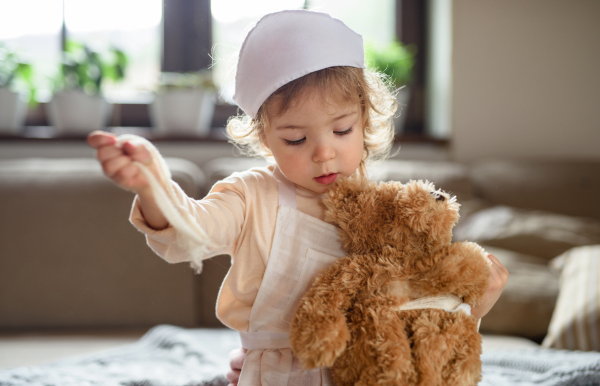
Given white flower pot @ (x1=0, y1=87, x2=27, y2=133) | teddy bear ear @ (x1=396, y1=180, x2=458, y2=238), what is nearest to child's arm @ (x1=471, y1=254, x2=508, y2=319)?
teddy bear ear @ (x1=396, y1=180, x2=458, y2=238)

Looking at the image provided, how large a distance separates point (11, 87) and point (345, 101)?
157cm

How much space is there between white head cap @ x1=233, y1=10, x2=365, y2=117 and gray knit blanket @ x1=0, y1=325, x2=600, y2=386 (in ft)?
1.87

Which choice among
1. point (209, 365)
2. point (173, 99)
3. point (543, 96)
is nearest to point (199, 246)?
point (209, 365)

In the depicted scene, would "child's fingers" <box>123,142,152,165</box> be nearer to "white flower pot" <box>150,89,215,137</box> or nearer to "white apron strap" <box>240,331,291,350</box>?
"white apron strap" <box>240,331,291,350</box>

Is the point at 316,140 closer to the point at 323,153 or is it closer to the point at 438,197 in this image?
Answer: the point at 323,153

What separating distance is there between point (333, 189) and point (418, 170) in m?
0.93

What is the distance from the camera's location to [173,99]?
1.88 meters

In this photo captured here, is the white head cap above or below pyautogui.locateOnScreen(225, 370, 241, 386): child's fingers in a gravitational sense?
above

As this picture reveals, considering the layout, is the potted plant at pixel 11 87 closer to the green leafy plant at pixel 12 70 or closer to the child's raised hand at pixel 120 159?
the green leafy plant at pixel 12 70

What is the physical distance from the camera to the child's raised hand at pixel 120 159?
54 centimetres

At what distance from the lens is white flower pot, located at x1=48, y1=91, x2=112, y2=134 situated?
5.97ft

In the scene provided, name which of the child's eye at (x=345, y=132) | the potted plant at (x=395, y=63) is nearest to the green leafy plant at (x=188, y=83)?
the potted plant at (x=395, y=63)

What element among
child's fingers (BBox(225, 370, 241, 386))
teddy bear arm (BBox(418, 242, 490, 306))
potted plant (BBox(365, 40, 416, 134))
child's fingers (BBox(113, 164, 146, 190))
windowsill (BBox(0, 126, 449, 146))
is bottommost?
child's fingers (BBox(225, 370, 241, 386))

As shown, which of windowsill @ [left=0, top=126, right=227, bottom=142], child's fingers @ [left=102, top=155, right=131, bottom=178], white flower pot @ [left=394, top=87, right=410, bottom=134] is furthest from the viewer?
white flower pot @ [left=394, top=87, right=410, bottom=134]
